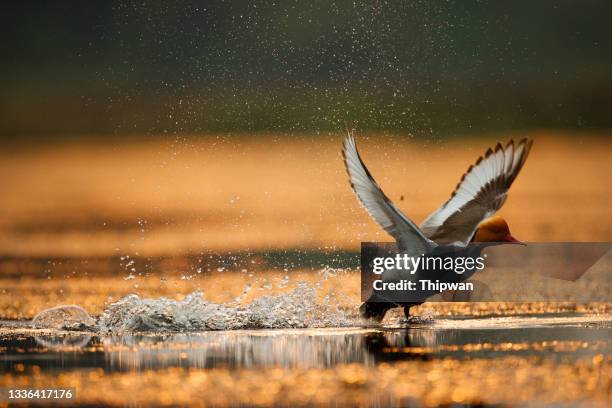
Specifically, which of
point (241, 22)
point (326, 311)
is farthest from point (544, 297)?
point (241, 22)

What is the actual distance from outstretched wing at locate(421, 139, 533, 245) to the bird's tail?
891 mm

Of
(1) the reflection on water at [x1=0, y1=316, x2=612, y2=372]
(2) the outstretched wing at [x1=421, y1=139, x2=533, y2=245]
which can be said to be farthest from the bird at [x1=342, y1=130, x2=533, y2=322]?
(1) the reflection on water at [x1=0, y1=316, x2=612, y2=372]

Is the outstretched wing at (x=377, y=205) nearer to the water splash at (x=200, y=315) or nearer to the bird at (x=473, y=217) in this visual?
the bird at (x=473, y=217)

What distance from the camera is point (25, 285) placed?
16.6 metres

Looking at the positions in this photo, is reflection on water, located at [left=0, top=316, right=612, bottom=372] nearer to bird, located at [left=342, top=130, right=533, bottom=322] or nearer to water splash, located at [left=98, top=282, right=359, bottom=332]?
water splash, located at [left=98, top=282, right=359, bottom=332]

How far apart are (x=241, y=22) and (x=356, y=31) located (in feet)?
6.84

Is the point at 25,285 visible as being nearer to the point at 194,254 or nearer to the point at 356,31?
the point at 194,254

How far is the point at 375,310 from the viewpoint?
14625 millimetres

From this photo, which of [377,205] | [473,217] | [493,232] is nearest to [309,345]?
[377,205]

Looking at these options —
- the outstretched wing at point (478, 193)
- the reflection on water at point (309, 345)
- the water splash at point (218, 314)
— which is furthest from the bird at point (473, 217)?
the reflection on water at point (309, 345)

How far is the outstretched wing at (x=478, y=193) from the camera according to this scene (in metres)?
14.8

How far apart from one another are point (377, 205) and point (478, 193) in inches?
49.4

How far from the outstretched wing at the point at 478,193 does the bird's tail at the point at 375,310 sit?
891 mm

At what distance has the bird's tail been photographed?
47.9 ft
